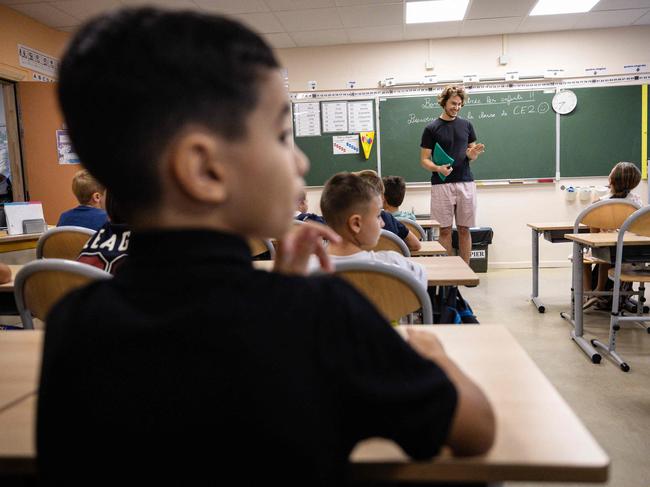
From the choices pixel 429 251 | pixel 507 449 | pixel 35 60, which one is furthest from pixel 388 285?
pixel 35 60

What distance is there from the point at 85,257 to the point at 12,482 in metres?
1.19

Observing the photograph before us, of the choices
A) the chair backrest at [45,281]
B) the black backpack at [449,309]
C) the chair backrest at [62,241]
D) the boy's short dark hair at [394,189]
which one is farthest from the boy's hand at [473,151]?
the chair backrest at [45,281]

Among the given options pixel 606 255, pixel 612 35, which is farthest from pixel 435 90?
pixel 606 255

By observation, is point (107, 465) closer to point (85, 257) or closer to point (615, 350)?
point (85, 257)

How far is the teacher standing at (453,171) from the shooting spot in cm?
442

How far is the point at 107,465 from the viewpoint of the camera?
48 cm

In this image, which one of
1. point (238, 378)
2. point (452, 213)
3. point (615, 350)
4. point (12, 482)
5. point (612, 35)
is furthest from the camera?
point (612, 35)

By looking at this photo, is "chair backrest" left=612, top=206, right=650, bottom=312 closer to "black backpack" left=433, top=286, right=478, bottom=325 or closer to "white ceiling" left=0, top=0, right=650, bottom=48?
"black backpack" left=433, top=286, right=478, bottom=325

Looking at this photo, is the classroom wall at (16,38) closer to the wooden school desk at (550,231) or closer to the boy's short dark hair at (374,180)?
the boy's short dark hair at (374,180)

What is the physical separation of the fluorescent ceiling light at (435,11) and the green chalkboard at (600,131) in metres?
1.75

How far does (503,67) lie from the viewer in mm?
5801

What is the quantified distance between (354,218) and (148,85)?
1.30m

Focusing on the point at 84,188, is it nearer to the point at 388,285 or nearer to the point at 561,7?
the point at 388,285

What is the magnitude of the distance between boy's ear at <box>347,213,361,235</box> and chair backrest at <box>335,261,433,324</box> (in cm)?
49
